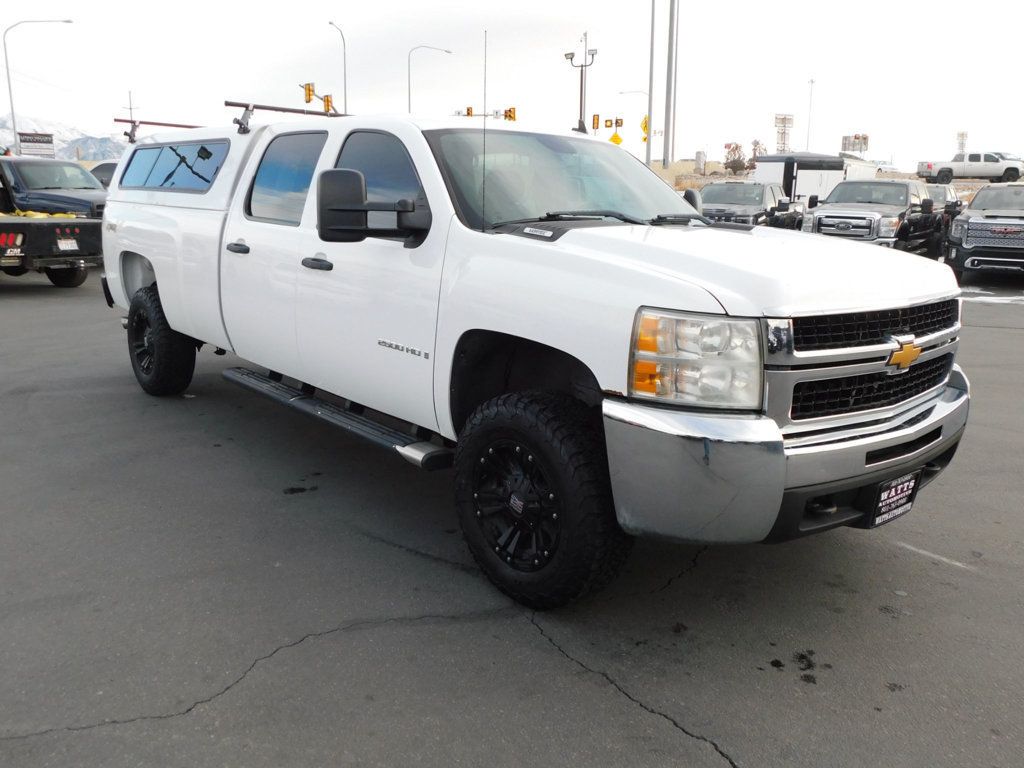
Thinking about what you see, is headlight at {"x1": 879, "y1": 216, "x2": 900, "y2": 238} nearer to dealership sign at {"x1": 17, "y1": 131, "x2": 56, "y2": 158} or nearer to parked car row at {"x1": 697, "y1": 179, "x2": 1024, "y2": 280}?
parked car row at {"x1": 697, "y1": 179, "x2": 1024, "y2": 280}

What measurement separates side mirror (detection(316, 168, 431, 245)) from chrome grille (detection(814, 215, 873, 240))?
46.4 feet

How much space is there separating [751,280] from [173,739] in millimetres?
2305

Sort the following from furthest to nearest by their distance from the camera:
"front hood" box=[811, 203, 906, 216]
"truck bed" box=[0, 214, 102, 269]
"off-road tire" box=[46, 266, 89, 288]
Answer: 1. "front hood" box=[811, 203, 906, 216]
2. "off-road tire" box=[46, 266, 89, 288]
3. "truck bed" box=[0, 214, 102, 269]

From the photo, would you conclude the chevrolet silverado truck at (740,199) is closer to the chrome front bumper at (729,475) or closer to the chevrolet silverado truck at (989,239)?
the chevrolet silverado truck at (989,239)

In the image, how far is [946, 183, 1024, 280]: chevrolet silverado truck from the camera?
14.7m

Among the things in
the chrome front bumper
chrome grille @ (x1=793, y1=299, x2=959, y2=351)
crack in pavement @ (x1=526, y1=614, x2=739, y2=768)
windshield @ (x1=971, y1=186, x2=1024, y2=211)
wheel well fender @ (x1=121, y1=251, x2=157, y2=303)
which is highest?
windshield @ (x1=971, y1=186, x2=1024, y2=211)

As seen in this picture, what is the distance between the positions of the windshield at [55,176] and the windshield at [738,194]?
12.6 metres

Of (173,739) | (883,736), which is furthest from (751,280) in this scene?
(173,739)

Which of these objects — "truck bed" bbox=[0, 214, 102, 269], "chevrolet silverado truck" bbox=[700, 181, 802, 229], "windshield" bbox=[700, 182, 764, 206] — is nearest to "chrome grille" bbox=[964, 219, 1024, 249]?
"chevrolet silverado truck" bbox=[700, 181, 802, 229]

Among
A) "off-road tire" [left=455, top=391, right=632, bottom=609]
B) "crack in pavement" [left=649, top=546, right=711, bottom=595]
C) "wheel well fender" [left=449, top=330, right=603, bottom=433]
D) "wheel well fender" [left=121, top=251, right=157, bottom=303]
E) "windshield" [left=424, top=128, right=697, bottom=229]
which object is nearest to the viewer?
"off-road tire" [left=455, top=391, right=632, bottom=609]

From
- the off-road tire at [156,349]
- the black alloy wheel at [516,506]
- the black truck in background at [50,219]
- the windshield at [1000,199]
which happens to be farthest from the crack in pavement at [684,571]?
the windshield at [1000,199]

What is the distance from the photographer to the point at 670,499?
117 inches

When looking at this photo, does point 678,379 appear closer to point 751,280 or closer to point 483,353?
point 751,280

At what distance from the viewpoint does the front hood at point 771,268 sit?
2963 millimetres
